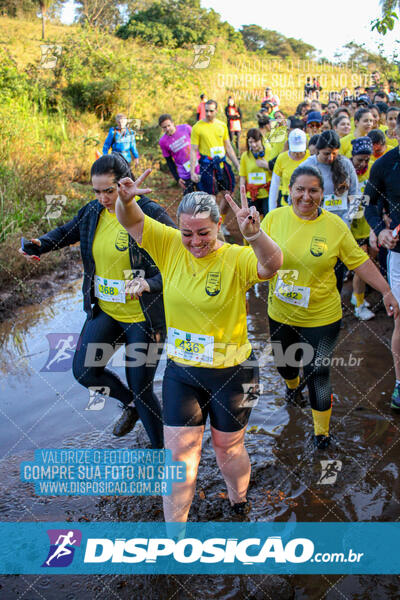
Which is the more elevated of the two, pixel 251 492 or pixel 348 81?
pixel 348 81

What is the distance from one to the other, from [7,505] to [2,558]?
463 millimetres

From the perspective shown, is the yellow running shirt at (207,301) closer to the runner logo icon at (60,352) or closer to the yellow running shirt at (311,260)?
the yellow running shirt at (311,260)

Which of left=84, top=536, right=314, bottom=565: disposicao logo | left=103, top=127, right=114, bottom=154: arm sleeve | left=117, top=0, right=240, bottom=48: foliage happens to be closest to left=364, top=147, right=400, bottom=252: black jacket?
left=84, top=536, right=314, bottom=565: disposicao logo

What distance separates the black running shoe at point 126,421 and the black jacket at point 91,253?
822mm

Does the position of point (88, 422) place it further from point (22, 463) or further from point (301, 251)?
point (301, 251)

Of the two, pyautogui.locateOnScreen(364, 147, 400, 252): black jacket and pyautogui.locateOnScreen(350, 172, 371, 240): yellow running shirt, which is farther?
pyautogui.locateOnScreen(350, 172, 371, 240): yellow running shirt

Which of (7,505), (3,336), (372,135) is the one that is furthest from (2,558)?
(372,135)

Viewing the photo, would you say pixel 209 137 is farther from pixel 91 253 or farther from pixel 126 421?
pixel 126 421

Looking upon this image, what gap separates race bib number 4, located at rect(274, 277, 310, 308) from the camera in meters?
3.56

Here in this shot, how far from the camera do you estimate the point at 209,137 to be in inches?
329

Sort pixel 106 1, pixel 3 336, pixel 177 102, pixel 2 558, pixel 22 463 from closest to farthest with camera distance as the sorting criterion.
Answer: pixel 2 558, pixel 22 463, pixel 3 336, pixel 177 102, pixel 106 1

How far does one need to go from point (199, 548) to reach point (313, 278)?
1.88m

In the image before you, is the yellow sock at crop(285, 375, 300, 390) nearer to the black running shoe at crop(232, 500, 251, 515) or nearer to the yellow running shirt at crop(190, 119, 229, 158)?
the black running shoe at crop(232, 500, 251, 515)

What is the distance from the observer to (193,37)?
28.1 meters
